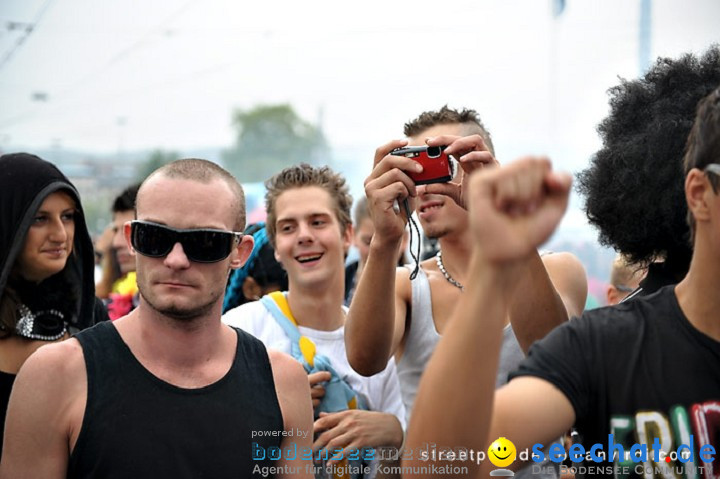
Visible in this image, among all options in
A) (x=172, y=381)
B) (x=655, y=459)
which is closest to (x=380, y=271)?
(x=172, y=381)

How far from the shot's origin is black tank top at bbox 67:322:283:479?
250cm

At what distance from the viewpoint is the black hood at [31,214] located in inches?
143

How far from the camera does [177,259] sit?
8.97 ft

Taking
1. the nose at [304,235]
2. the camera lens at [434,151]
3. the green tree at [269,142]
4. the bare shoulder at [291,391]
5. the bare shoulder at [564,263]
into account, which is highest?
the green tree at [269,142]

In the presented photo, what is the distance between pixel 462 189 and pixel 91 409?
1513 mm

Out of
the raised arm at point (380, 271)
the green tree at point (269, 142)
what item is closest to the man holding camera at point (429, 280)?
the raised arm at point (380, 271)

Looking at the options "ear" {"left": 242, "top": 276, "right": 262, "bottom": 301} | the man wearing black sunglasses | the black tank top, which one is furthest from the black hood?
"ear" {"left": 242, "top": 276, "right": 262, "bottom": 301}

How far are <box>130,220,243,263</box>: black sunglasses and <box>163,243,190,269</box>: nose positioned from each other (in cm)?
1

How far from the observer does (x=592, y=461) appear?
2133 mm

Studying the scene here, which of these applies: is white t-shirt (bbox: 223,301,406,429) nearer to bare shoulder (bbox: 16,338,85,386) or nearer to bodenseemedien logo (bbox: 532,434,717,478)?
bare shoulder (bbox: 16,338,85,386)

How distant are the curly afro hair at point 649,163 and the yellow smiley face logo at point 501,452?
1.23 m

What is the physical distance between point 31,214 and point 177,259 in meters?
1.26

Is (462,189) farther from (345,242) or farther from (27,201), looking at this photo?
(27,201)

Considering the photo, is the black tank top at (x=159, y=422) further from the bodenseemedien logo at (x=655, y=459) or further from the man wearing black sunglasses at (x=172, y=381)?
the bodenseemedien logo at (x=655, y=459)
